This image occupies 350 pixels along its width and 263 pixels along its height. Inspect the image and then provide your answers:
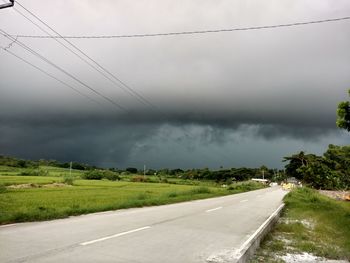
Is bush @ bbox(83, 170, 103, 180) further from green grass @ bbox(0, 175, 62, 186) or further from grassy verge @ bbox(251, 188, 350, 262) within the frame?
grassy verge @ bbox(251, 188, 350, 262)

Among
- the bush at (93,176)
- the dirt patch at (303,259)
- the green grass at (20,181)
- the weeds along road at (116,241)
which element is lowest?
the dirt patch at (303,259)

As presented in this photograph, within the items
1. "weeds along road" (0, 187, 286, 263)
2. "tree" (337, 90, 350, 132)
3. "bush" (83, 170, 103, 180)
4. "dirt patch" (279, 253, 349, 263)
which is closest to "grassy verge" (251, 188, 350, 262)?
"dirt patch" (279, 253, 349, 263)

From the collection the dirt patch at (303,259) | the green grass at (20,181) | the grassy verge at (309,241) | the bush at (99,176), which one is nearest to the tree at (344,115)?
the grassy verge at (309,241)

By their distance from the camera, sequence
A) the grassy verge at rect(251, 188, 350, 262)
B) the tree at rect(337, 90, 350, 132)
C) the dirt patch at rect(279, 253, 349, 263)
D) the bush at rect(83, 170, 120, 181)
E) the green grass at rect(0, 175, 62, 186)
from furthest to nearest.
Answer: the bush at rect(83, 170, 120, 181) → the green grass at rect(0, 175, 62, 186) → the tree at rect(337, 90, 350, 132) → the grassy verge at rect(251, 188, 350, 262) → the dirt patch at rect(279, 253, 349, 263)

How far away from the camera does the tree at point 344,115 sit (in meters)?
18.1

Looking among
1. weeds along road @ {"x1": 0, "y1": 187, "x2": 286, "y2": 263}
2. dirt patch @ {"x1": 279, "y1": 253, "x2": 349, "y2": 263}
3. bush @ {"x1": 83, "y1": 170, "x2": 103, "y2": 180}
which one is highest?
bush @ {"x1": 83, "y1": 170, "x2": 103, "y2": 180}

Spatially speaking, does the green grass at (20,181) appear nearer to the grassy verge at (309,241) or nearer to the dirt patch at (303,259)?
the grassy verge at (309,241)

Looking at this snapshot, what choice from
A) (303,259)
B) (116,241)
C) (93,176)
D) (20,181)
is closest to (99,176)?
(93,176)

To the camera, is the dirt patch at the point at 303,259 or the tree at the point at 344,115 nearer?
the dirt patch at the point at 303,259

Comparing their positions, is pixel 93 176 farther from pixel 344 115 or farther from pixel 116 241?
pixel 116 241

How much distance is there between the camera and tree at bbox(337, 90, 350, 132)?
18078mm

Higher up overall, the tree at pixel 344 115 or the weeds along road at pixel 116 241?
the tree at pixel 344 115

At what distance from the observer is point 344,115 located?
1811cm

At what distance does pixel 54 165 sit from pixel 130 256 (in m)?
173
